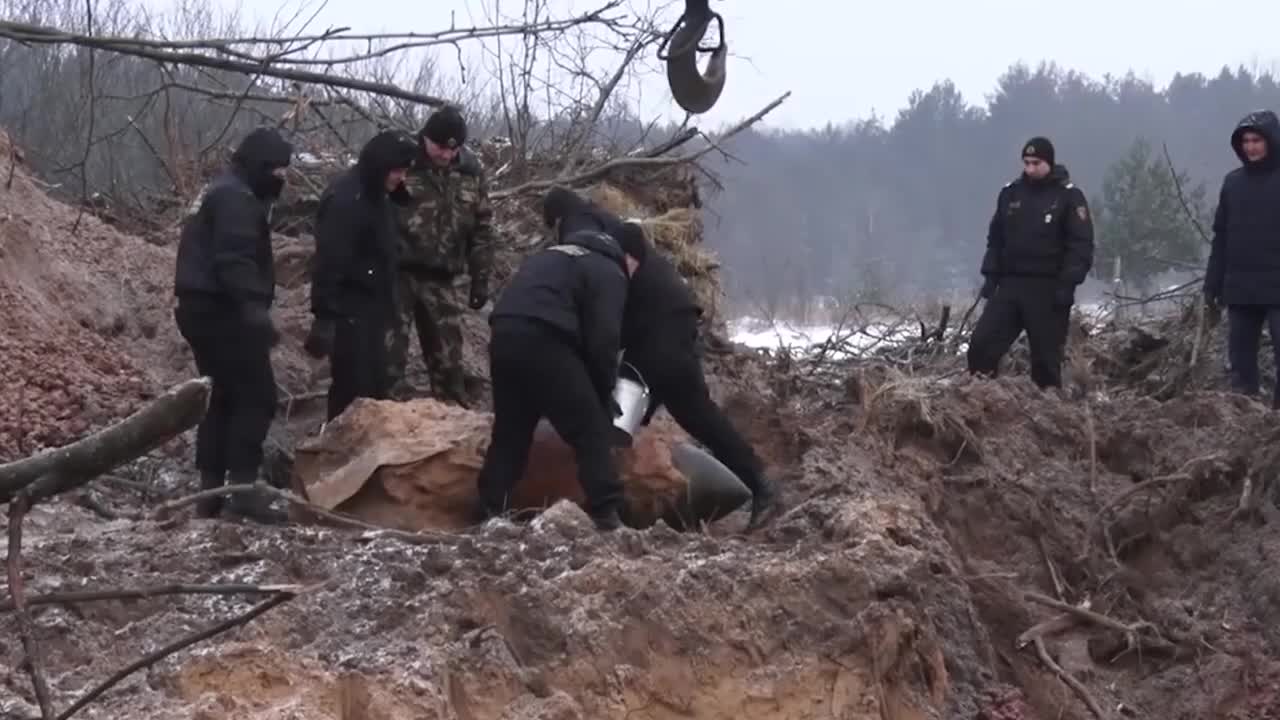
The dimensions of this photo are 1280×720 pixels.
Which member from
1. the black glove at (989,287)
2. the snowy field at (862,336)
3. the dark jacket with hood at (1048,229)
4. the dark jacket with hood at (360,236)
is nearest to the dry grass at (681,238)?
the snowy field at (862,336)

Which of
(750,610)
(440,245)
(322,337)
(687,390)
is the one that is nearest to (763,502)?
(687,390)

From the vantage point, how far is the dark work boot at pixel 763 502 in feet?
20.9

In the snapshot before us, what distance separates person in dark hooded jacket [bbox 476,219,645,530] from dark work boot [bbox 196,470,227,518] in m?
0.98

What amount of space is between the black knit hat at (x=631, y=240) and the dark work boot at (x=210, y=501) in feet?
5.40

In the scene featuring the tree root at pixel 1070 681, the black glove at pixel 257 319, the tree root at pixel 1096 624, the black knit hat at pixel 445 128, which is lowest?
the tree root at pixel 1070 681

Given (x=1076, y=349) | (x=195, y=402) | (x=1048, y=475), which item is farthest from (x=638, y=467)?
(x=1076, y=349)

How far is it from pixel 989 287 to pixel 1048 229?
471 millimetres

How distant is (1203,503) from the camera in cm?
684

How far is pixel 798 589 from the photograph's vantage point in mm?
4832

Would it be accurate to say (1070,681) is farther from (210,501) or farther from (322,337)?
(322,337)

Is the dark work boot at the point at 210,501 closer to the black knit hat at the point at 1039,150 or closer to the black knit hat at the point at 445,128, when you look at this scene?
the black knit hat at the point at 445,128

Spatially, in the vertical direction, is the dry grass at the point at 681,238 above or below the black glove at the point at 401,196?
below

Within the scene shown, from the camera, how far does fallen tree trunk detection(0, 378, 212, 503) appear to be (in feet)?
7.31

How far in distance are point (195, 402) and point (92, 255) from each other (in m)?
8.23
